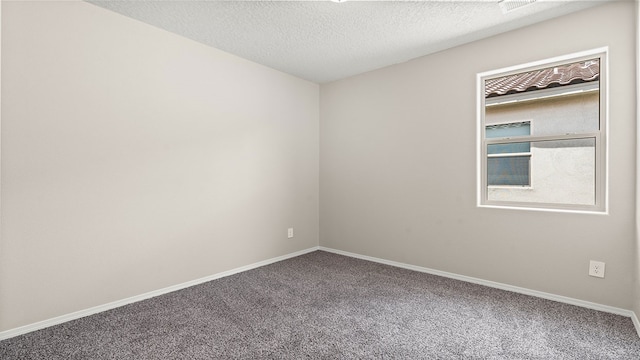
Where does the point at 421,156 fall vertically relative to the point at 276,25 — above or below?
below

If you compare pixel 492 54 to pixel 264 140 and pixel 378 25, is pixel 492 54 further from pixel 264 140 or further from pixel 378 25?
pixel 264 140

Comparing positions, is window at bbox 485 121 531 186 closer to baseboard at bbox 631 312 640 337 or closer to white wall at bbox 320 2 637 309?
white wall at bbox 320 2 637 309

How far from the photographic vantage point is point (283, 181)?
393cm

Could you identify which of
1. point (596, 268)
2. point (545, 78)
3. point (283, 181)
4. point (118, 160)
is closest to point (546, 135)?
point (545, 78)

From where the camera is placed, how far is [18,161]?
203 cm

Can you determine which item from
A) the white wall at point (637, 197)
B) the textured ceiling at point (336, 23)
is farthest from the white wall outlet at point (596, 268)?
the textured ceiling at point (336, 23)

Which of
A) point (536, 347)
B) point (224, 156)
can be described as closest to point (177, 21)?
point (224, 156)

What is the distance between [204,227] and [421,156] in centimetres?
246

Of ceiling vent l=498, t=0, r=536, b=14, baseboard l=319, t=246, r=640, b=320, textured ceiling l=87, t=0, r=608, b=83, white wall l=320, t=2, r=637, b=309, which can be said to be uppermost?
textured ceiling l=87, t=0, r=608, b=83

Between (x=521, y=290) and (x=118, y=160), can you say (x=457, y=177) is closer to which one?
(x=521, y=290)

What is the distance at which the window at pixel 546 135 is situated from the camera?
8.27 ft

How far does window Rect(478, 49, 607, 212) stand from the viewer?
2520 millimetres

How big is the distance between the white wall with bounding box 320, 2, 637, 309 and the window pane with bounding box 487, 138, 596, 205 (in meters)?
0.43

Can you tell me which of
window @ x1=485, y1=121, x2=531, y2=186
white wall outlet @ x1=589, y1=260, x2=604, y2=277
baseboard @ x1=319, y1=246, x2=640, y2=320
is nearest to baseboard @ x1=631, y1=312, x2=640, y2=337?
baseboard @ x1=319, y1=246, x2=640, y2=320
